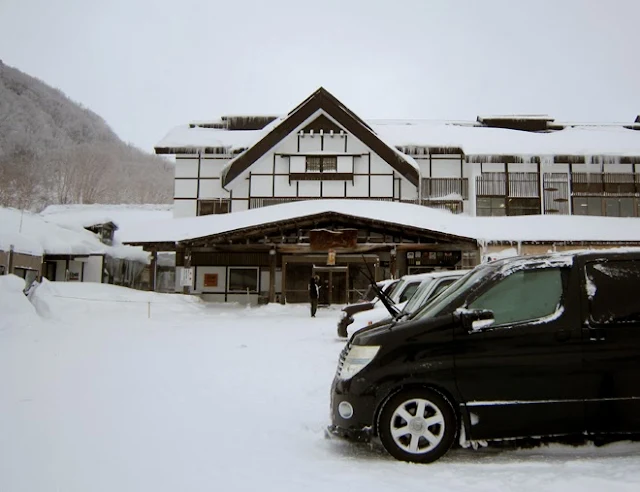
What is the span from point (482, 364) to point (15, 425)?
4168 mm

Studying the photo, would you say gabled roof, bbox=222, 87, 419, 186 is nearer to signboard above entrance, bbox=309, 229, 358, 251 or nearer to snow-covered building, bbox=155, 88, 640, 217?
snow-covered building, bbox=155, 88, 640, 217

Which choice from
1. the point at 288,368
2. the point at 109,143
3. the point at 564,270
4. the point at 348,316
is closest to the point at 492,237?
the point at 348,316

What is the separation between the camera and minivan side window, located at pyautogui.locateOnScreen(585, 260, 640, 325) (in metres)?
4.14

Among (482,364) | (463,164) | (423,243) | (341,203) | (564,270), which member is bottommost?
(482,364)

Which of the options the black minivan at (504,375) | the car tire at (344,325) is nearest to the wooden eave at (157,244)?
the car tire at (344,325)

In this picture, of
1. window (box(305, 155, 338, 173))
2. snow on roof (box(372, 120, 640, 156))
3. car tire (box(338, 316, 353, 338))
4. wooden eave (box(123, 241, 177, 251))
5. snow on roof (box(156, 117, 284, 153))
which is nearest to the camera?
car tire (box(338, 316, 353, 338))

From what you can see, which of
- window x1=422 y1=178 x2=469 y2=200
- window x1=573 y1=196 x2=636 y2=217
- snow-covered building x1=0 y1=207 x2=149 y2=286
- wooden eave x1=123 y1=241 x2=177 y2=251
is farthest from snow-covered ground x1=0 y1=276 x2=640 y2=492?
window x1=573 y1=196 x2=636 y2=217

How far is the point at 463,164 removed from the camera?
27.4 metres

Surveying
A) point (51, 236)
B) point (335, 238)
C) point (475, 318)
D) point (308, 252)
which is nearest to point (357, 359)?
point (475, 318)

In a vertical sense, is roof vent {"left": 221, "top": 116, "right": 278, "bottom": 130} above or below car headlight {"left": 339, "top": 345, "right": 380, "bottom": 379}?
above

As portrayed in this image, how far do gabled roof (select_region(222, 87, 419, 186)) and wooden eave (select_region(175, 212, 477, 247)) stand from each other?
4.93 metres

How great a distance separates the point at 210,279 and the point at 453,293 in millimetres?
22590

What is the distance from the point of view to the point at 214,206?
2803 cm

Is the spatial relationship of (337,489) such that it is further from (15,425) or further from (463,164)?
(463,164)
